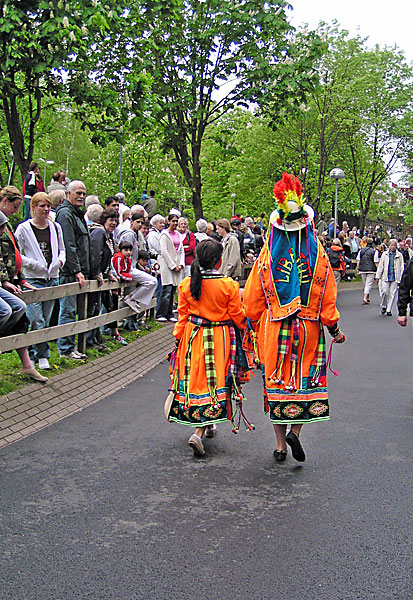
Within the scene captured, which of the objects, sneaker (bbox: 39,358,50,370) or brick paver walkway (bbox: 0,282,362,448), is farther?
sneaker (bbox: 39,358,50,370)

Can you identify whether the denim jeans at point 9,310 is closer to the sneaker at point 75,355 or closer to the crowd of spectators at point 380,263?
the sneaker at point 75,355

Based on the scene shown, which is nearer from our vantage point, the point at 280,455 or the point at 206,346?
the point at 280,455

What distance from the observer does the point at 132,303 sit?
478 inches

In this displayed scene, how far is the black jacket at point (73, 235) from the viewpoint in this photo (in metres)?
9.48

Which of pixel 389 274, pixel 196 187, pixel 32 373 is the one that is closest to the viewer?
pixel 32 373

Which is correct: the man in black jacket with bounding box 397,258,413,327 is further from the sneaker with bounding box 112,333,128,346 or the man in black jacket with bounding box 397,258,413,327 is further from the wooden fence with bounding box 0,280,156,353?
the sneaker with bounding box 112,333,128,346

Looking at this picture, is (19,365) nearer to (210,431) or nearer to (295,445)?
(210,431)

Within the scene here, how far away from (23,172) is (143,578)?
10.9m


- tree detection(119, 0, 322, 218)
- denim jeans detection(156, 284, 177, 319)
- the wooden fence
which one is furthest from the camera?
tree detection(119, 0, 322, 218)

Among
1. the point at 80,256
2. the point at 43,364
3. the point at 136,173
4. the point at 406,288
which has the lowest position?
the point at 43,364

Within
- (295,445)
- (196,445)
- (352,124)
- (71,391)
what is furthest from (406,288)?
(352,124)

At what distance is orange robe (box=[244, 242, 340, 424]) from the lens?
5.79 m

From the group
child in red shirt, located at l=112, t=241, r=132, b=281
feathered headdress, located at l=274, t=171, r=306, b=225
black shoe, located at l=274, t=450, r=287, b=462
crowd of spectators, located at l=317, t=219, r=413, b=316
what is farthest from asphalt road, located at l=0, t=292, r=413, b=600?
crowd of spectators, located at l=317, t=219, r=413, b=316

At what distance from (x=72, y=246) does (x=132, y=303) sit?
8.97 ft
